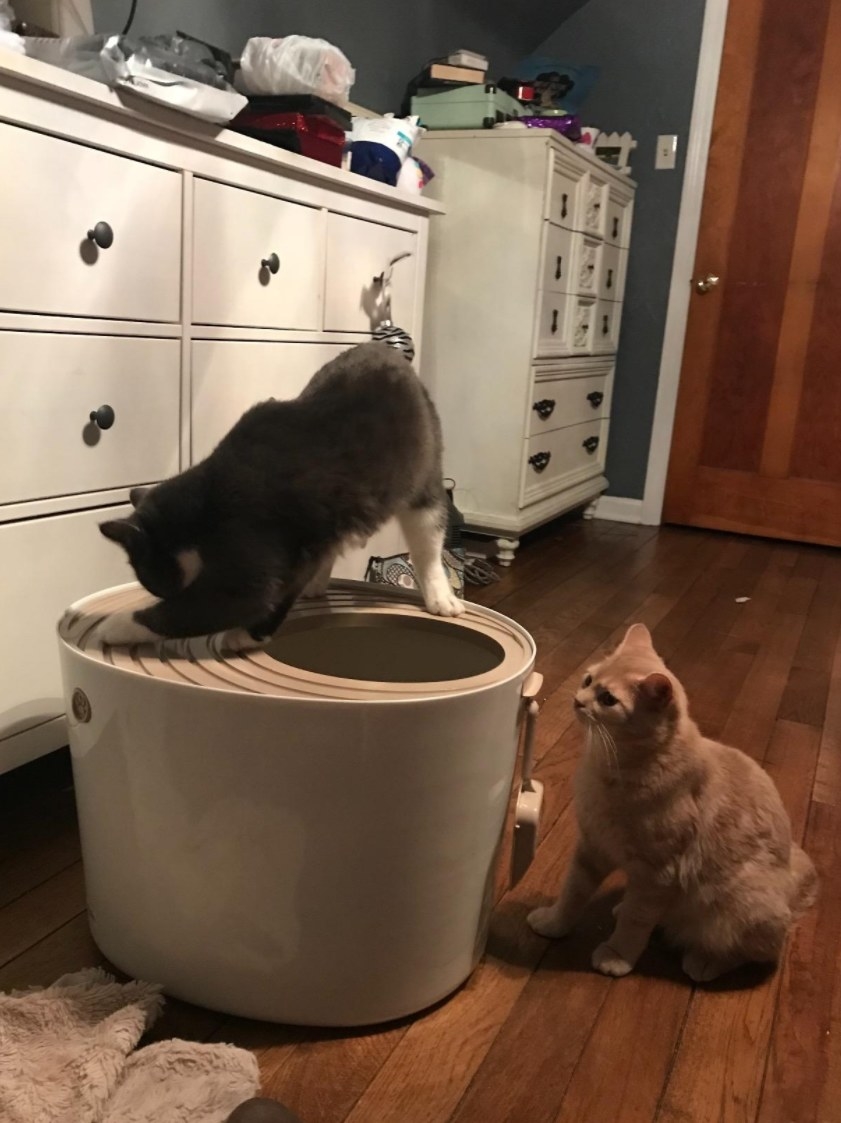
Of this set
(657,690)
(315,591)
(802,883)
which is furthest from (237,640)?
(802,883)

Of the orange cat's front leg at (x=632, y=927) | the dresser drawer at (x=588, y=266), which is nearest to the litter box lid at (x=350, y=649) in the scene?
the orange cat's front leg at (x=632, y=927)

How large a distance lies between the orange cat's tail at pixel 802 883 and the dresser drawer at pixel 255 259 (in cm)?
125

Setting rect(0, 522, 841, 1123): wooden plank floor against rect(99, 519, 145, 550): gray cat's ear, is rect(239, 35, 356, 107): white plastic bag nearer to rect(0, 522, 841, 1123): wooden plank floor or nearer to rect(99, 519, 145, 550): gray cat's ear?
rect(99, 519, 145, 550): gray cat's ear

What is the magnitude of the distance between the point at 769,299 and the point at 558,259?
1091 mm

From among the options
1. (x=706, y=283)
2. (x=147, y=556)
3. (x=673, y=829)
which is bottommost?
(x=673, y=829)

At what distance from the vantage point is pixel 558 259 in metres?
3.02

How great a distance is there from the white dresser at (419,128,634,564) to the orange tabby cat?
6.20 ft

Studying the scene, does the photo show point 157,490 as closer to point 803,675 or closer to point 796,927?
point 796,927

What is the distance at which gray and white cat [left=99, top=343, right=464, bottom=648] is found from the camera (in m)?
1.01

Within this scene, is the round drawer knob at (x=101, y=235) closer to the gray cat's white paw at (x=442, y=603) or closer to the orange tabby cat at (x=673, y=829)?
the gray cat's white paw at (x=442, y=603)

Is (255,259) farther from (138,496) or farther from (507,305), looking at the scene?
(507,305)

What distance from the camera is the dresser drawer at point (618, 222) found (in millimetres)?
3447

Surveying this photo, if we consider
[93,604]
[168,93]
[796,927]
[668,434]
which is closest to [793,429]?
[668,434]

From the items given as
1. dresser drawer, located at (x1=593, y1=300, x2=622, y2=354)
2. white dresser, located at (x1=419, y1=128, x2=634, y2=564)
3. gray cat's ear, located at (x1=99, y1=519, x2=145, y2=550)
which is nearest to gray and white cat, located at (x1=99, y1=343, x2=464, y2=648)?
gray cat's ear, located at (x1=99, y1=519, x2=145, y2=550)
